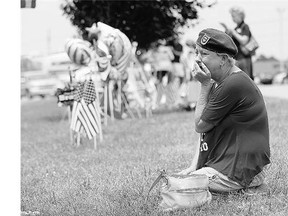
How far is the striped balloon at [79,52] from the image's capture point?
36.1 ft

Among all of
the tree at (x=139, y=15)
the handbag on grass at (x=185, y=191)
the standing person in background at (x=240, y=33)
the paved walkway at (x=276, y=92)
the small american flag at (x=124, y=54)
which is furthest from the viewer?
the paved walkway at (x=276, y=92)

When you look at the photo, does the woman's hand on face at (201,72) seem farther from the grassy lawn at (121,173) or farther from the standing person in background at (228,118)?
the grassy lawn at (121,173)

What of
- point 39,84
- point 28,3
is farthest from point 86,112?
point 39,84

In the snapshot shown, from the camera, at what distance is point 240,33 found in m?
11.0

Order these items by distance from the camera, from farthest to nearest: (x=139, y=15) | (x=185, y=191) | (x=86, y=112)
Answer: (x=139, y=15) < (x=86, y=112) < (x=185, y=191)

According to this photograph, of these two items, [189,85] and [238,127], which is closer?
[238,127]

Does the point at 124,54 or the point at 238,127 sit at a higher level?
the point at 238,127

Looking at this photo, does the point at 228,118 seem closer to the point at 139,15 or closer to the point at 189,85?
the point at 189,85

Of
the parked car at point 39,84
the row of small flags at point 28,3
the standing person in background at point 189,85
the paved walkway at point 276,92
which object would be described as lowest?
the parked car at point 39,84

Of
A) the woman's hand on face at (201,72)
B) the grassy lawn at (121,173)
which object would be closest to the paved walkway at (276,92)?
the grassy lawn at (121,173)

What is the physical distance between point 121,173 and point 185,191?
5.87 feet

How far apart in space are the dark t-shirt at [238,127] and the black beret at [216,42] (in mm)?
208

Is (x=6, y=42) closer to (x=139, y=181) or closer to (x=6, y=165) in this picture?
(x=6, y=165)

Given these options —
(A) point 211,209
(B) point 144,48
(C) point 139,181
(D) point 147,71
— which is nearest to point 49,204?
(C) point 139,181
